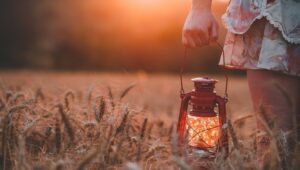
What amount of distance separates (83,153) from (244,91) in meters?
7.31

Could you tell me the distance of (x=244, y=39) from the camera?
2322 millimetres

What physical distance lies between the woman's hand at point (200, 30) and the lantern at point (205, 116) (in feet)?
0.57

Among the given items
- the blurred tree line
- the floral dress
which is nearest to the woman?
the floral dress

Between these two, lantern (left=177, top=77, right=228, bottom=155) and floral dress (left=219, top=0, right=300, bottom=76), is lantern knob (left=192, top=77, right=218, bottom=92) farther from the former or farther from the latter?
floral dress (left=219, top=0, right=300, bottom=76)

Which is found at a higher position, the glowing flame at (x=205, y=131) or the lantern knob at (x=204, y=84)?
the lantern knob at (x=204, y=84)

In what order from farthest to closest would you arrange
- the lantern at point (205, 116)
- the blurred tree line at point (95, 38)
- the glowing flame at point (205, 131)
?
1. the blurred tree line at point (95, 38)
2. the glowing flame at point (205, 131)
3. the lantern at point (205, 116)

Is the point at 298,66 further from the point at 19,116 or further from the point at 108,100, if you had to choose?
the point at 19,116

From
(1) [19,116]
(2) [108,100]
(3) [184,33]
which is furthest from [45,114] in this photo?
(3) [184,33]

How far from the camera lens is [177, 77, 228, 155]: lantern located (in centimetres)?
229

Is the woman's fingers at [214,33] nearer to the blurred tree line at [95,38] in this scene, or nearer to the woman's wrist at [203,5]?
the woman's wrist at [203,5]

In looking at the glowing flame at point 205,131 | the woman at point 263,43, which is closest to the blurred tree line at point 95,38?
the glowing flame at point 205,131

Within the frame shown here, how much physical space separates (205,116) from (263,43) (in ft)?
1.26

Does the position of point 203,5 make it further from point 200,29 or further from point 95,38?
point 95,38

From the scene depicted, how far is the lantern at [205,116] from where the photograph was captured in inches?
90.2
